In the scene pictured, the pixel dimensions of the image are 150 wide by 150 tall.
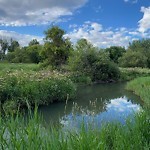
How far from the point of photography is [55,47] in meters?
31.1

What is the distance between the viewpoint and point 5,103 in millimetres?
11234

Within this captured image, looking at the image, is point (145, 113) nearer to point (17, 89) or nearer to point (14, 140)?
point (14, 140)

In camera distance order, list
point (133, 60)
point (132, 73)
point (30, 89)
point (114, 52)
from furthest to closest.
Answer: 1. point (114, 52)
2. point (133, 60)
3. point (132, 73)
4. point (30, 89)

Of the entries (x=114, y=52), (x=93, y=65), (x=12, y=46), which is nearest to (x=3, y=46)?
(x=12, y=46)

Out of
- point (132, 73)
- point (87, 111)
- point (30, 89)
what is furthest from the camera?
point (132, 73)

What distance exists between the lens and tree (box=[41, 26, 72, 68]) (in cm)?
3134

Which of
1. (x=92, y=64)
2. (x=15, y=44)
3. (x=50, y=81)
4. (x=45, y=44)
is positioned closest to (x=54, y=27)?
(x=45, y=44)

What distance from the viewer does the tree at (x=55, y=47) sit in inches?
1234

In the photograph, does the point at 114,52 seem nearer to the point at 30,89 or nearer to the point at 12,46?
the point at 12,46

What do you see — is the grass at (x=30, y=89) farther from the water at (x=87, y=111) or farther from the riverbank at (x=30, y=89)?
the water at (x=87, y=111)

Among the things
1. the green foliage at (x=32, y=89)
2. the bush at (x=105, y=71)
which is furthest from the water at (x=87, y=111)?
the bush at (x=105, y=71)

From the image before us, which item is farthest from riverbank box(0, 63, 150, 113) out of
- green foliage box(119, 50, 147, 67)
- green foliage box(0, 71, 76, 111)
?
green foliage box(119, 50, 147, 67)

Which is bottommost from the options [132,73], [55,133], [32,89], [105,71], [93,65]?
[32,89]

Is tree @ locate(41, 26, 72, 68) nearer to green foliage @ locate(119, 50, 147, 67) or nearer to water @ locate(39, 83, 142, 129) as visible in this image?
water @ locate(39, 83, 142, 129)
